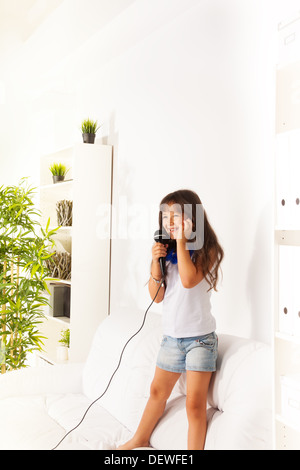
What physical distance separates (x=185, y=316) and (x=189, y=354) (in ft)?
0.45

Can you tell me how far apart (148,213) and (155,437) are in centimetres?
125

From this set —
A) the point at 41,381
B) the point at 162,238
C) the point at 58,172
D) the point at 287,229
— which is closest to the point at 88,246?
the point at 58,172

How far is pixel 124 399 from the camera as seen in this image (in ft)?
5.99

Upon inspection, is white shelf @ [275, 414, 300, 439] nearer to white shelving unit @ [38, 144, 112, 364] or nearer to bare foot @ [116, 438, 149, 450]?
bare foot @ [116, 438, 149, 450]

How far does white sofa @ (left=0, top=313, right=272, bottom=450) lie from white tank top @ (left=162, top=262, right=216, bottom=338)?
0.10m

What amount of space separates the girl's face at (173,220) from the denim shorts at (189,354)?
1.31ft

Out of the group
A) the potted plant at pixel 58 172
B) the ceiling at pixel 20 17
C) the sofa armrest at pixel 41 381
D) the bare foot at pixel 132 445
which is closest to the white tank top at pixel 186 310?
the bare foot at pixel 132 445

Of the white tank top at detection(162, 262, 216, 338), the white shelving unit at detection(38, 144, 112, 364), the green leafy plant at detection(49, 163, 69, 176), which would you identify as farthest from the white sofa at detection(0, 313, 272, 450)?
the green leafy plant at detection(49, 163, 69, 176)

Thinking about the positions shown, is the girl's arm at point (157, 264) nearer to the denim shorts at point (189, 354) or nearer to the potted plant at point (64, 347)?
the denim shorts at point (189, 354)

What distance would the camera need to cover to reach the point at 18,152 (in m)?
3.73

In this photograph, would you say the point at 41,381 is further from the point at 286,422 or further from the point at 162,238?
the point at 286,422

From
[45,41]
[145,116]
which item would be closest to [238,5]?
[145,116]

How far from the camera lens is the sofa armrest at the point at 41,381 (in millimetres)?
2084

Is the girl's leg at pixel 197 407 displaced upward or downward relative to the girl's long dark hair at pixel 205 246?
downward
